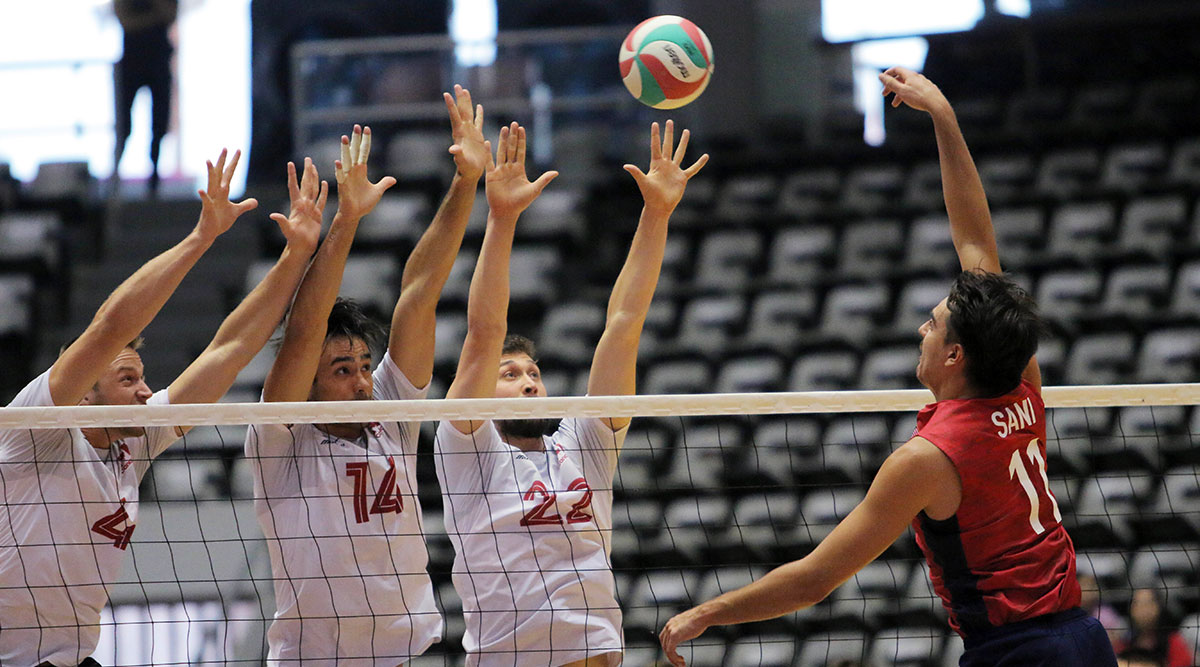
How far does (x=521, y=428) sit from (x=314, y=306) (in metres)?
0.89

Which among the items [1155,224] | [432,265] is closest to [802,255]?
[1155,224]

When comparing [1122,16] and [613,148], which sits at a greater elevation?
[1122,16]

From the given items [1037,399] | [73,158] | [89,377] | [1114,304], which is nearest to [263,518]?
[89,377]

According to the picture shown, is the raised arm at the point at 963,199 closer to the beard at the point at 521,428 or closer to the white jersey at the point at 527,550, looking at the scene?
the white jersey at the point at 527,550

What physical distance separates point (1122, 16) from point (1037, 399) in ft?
31.7

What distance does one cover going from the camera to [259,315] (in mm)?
4477

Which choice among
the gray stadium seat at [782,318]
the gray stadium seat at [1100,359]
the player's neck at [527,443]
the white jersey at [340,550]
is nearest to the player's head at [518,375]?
the player's neck at [527,443]

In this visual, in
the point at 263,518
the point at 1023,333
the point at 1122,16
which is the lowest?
the point at 263,518

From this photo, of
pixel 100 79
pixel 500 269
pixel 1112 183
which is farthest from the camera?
pixel 100 79

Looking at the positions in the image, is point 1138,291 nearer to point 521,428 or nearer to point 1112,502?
point 1112,502

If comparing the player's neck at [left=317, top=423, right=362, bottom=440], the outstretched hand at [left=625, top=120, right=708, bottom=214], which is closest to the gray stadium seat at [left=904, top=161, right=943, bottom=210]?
the outstretched hand at [left=625, top=120, right=708, bottom=214]

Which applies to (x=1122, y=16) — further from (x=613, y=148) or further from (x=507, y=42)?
A: (x=507, y=42)

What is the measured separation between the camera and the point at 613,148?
12305 millimetres

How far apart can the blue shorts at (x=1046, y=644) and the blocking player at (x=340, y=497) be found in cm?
188
